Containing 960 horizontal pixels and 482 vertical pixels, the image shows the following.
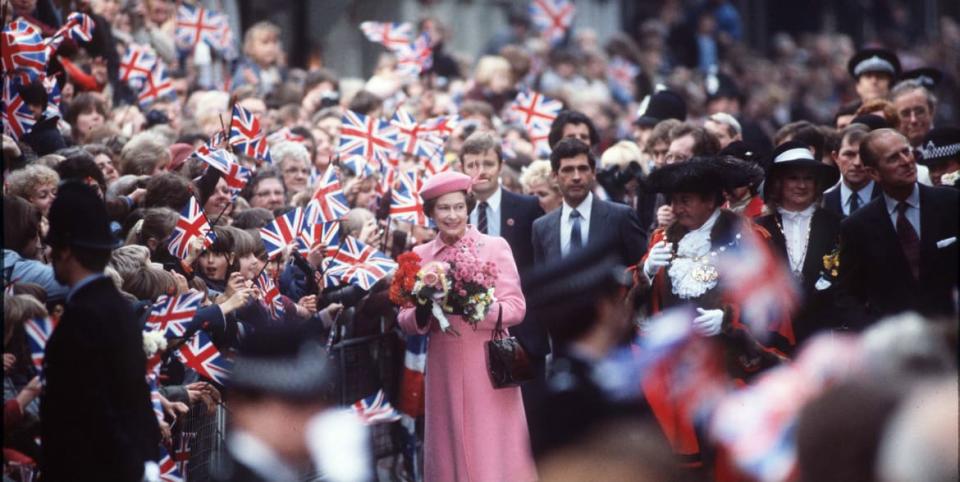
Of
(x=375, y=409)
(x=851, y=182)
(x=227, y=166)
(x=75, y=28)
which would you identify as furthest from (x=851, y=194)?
(x=75, y=28)

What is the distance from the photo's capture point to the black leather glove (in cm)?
957

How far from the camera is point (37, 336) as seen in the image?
7.26 meters

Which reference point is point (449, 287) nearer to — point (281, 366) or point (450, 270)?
point (450, 270)

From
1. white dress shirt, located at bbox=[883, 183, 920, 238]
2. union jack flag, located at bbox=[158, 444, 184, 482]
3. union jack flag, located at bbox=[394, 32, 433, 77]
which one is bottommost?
union jack flag, located at bbox=[158, 444, 184, 482]

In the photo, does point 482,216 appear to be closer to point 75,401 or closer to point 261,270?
point 261,270

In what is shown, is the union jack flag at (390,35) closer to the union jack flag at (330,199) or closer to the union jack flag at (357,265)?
the union jack flag at (330,199)

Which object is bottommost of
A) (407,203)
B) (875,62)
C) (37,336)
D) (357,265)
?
(37,336)

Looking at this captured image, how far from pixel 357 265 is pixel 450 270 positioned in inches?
43.3

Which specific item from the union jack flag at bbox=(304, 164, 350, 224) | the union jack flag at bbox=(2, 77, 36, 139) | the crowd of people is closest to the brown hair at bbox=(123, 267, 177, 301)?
the crowd of people

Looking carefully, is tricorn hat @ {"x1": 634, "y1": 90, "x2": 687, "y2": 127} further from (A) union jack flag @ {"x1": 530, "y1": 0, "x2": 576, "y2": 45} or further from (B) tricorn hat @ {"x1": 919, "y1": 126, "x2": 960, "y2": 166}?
(A) union jack flag @ {"x1": 530, "y1": 0, "x2": 576, "y2": 45}

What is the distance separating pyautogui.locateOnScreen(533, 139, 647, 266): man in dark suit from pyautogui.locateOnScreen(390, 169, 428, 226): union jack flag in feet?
3.06

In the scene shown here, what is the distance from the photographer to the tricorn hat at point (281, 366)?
5.29 m

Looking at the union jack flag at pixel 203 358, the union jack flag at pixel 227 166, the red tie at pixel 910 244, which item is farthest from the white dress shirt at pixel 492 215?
the union jack flag at pixel 203 358

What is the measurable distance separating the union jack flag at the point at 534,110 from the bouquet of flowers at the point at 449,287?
5.64 meters
